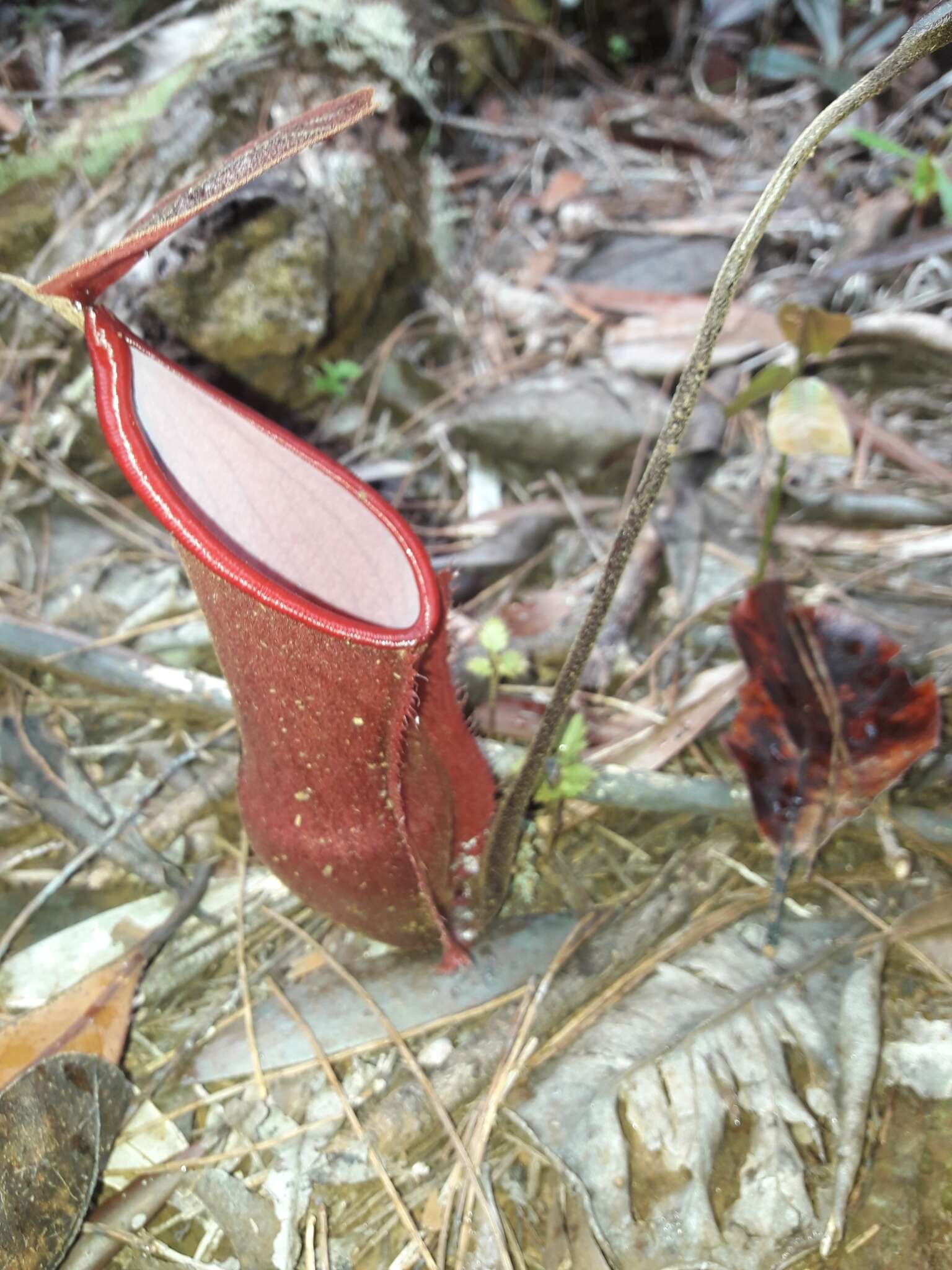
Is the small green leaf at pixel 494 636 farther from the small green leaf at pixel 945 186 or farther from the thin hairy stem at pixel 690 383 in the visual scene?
the small green leaf at pixel 945 186

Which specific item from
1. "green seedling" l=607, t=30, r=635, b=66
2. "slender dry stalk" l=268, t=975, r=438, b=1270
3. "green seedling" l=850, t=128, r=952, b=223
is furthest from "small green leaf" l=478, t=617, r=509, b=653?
"green seedling" l=607, t=30, r=635, b=66

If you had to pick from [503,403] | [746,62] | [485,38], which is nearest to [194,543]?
[503,403]

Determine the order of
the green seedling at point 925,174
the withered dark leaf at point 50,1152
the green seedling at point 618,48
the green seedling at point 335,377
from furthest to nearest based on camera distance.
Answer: the green seedling at point 618,48 → the green seedling at point 335,377 → the green seedling at point 925,174 → the withered dark leaf at point 50,1152

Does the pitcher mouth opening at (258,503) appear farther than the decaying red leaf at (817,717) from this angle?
No

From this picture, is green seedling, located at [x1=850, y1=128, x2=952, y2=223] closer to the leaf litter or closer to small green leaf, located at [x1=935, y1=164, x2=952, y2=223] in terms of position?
small green leaf, located at [x1=935, y1=164, x2=952, y2=223]

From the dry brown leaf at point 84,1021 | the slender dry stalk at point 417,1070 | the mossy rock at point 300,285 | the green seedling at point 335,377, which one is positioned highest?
the mossy rock at point 300,285

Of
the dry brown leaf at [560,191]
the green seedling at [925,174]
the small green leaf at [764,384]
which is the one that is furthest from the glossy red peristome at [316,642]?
the dry brown leaf at [560,191]

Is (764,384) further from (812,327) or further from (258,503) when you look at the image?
(258,503)

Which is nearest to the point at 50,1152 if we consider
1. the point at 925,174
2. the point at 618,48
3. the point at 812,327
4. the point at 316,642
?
the point at 316,642
